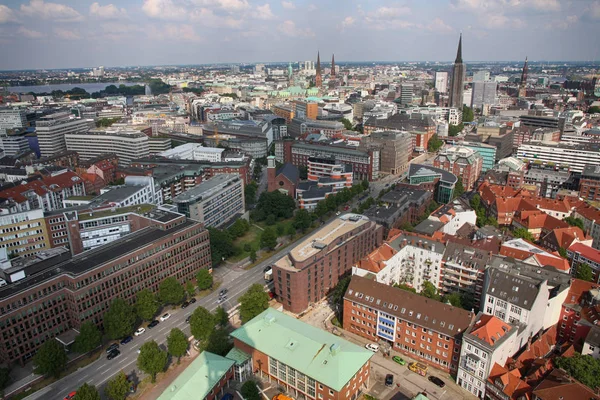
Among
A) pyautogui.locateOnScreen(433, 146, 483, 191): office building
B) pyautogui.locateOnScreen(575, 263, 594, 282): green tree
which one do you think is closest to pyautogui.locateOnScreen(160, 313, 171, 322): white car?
pyautogui.locateOnScreen(575, 263, 594, 282): green tree

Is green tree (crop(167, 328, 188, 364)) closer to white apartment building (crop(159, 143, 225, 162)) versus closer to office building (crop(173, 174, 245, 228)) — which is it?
office building (crop(173, 174, 245, 228))

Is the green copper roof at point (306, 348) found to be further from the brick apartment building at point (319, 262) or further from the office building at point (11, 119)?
the office building at point (11, 119)

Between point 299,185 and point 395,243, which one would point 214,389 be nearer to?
point 395,243

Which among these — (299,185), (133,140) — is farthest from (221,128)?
(299,185)

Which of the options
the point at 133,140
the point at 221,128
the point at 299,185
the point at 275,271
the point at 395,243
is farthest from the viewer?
the point at 221,128

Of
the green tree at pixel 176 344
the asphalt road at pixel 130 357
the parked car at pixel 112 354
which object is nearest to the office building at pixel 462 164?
the asphalt road at pixel 130 357

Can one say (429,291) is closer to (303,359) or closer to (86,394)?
(303,359)
